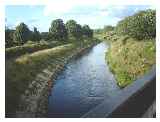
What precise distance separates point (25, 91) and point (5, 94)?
0.27 meters

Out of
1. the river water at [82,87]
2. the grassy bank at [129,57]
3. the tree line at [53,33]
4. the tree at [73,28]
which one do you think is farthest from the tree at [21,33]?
the grassy bank at [129,57]

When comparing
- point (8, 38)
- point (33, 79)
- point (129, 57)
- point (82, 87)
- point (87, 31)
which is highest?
point (87, 31)

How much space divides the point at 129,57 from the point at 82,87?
81cm

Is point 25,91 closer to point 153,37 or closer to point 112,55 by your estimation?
point 112,55

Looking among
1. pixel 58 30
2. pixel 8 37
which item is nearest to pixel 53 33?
pixel 58 30

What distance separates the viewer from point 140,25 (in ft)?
15.0

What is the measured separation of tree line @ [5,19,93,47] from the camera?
429 cm

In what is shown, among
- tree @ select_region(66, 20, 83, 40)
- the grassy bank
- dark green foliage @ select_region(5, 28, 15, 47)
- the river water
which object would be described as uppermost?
tree @ select_region(66, 20, 83, 40)

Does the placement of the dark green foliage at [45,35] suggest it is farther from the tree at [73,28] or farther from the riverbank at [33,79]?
the tree at [73,28]

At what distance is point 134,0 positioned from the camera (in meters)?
4.36

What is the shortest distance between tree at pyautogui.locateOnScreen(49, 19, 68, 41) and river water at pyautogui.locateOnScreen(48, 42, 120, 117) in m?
0.42

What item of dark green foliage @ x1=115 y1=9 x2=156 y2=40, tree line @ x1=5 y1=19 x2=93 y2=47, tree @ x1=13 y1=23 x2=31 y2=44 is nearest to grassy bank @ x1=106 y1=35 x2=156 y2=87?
dark green foliage @ x1=115 y1=9 x2=156 y2=40

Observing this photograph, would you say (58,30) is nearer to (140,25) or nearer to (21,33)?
(21,33)

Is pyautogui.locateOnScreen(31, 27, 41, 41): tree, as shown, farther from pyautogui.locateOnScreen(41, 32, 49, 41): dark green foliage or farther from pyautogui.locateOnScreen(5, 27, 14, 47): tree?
pyautogui.locateOnScreen(5, 27, 14, 47): tree
